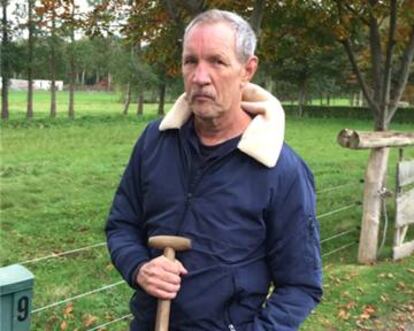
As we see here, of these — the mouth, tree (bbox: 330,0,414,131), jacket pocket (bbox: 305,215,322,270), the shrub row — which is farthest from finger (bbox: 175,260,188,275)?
the shrub row

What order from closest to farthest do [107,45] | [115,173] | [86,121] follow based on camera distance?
[115,173], [86,121], [107,45]

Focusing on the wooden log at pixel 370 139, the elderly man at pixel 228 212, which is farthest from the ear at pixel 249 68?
the wooden log at pixel 370 139

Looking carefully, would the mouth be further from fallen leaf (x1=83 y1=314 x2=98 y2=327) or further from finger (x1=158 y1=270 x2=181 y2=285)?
fallen leaf (x1=83 y1=314 x2=98 y2=327)

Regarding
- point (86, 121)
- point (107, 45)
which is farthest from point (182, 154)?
point (107, 45)

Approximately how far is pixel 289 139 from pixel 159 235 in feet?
67.7

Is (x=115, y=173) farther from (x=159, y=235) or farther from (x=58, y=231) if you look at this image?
(x=159, y=235)

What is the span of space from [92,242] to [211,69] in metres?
5.62

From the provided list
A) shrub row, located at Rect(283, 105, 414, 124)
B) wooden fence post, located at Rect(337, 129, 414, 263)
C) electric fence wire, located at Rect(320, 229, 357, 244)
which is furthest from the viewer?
shrub row, located at Rect(283, 105, 414, 124)

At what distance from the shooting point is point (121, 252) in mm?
2201

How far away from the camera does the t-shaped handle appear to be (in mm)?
2031

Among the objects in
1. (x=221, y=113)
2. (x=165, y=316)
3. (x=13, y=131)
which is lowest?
(x=13, y=131)

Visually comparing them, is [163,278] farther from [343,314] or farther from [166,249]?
[343,314]

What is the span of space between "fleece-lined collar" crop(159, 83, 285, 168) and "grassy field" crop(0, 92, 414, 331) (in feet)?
9.47

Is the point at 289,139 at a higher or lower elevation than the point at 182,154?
lower
